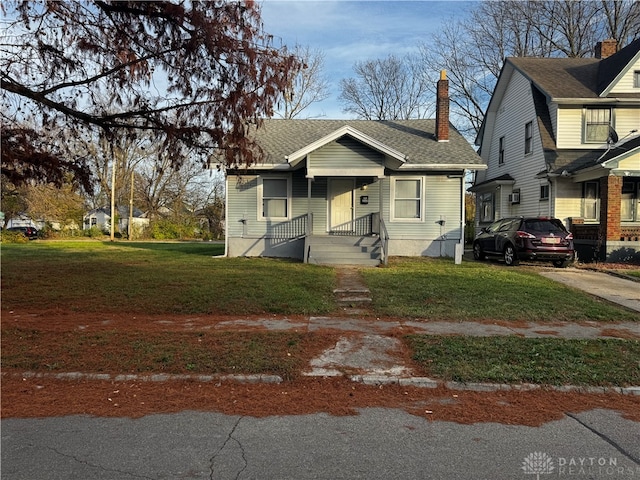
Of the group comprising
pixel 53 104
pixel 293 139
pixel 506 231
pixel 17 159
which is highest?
pixel 293 139

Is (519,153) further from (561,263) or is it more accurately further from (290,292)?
(290,292)

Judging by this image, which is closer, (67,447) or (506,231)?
(67,447)

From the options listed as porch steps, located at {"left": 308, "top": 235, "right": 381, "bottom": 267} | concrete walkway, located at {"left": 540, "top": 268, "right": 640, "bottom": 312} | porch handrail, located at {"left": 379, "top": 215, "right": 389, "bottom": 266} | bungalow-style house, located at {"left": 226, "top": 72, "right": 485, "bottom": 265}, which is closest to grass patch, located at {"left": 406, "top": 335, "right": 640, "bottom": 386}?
concrete walkway, located at {"left": 540, "top": 268, "right": 640, "bottom": 312}

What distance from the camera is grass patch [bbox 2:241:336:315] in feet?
28.4

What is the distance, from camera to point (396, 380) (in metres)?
5.10

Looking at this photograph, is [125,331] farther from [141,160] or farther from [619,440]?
[141,160]

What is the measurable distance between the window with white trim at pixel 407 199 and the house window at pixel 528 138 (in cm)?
722

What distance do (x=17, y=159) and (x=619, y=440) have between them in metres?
9.97

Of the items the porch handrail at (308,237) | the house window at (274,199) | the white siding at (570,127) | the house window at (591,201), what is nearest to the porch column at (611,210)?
the house window at (591,201)

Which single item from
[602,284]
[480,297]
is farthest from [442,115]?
[480,297]

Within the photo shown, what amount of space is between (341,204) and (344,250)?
2.79 m

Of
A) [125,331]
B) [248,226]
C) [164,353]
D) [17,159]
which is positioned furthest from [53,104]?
[248,226]

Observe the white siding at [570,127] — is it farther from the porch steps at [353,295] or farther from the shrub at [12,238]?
the shrub at [12,238]

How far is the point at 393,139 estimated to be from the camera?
18656mm
